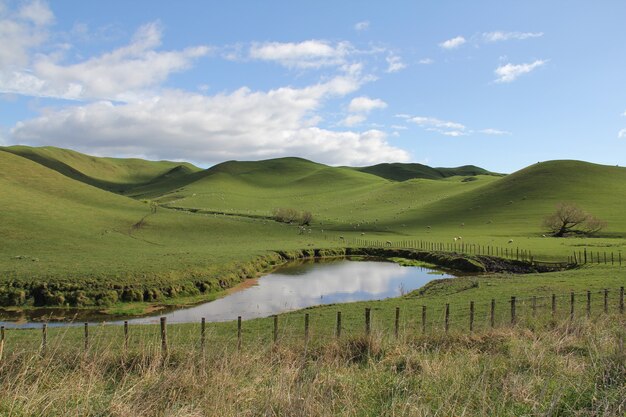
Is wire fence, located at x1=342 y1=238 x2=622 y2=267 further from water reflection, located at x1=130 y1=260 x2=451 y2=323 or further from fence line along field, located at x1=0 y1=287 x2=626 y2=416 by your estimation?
fence line along field, located at x1=0 y1=287 x2=626 y2=416

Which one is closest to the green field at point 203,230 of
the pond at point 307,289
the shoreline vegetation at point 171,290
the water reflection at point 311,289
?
the shoreline vegetation at point 171,290

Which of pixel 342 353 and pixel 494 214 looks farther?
pixel 494 214

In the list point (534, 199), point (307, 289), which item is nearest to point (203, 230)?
point (307, 289)

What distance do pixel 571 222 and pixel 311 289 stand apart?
175 feet

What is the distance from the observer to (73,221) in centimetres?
6800

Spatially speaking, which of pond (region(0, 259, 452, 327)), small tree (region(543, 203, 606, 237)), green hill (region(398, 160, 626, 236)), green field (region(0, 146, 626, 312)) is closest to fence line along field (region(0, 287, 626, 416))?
pond (region(0, 259, 452, 327))

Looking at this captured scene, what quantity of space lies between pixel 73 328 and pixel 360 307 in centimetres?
1583

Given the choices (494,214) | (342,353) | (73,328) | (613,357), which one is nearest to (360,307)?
(73,328)

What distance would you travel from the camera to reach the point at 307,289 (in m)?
42.1

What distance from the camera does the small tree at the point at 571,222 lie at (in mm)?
74688

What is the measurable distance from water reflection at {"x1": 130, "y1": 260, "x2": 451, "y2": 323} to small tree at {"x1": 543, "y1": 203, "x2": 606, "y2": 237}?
34057 millimetres

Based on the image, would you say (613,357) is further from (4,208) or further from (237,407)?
(4,208)

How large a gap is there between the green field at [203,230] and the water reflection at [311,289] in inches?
126

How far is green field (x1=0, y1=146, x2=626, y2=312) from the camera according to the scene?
37.1 metres
